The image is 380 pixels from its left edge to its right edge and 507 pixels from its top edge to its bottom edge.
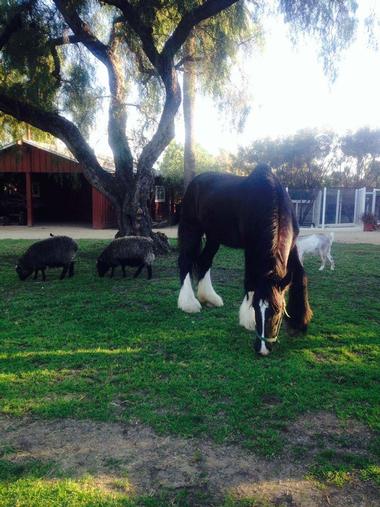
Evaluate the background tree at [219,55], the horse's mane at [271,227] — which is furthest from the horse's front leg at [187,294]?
the background tree at [219,55]

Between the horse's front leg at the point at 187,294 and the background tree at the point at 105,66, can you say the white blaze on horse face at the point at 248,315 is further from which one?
the background tree at the point at 105,66

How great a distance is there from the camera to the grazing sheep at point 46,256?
8.68 metres

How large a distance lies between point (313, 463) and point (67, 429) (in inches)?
71.1

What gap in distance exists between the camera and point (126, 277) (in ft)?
30.1

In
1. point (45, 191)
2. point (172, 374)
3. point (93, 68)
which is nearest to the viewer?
point (172, 374)

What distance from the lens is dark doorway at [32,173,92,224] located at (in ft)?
85.3

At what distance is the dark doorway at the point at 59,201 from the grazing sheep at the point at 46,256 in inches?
679

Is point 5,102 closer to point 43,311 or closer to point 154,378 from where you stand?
point 43,311

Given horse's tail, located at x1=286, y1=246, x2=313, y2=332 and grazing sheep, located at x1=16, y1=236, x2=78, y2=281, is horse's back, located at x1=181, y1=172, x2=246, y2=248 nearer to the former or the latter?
horse's tail, located at x1=286, y1=246, x2=313, y2=332

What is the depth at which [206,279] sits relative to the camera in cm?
682

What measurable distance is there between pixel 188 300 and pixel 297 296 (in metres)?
1.97

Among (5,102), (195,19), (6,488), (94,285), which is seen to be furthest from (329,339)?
(5,102)

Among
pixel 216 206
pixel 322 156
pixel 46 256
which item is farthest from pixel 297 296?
pixel 322 156

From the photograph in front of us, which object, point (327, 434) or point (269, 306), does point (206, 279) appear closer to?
point (269, 306)
